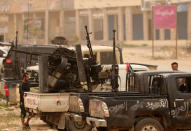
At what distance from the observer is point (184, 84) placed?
12.5 m

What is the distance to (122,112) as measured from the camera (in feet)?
37.7

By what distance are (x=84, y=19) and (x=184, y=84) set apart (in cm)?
6826

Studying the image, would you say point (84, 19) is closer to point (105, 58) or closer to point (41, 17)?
point (41, 17)

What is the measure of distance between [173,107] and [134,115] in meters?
1.02

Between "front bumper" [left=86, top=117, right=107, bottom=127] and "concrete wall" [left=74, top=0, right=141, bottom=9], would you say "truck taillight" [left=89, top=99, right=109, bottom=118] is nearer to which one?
"front bumper" [left=86, top=117, right=107, bottom=127]

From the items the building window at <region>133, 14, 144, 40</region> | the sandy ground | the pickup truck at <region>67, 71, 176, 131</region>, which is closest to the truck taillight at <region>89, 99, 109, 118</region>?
the pickup truck at <region>67, 71, 176, 131</region>

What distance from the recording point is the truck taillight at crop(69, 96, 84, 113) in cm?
1234

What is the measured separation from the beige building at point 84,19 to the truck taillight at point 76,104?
155 feet

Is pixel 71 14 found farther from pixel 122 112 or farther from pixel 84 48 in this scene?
pixel 122 112

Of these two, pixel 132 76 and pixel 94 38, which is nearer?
pixel 132 76

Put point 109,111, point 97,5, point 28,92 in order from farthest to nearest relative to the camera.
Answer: point 97,5 → point 28,92 → point 109,111

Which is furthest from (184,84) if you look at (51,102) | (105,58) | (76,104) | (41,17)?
(41,17)

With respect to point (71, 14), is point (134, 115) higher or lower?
lower

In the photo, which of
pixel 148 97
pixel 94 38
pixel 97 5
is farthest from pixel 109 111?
pixel 97 5
